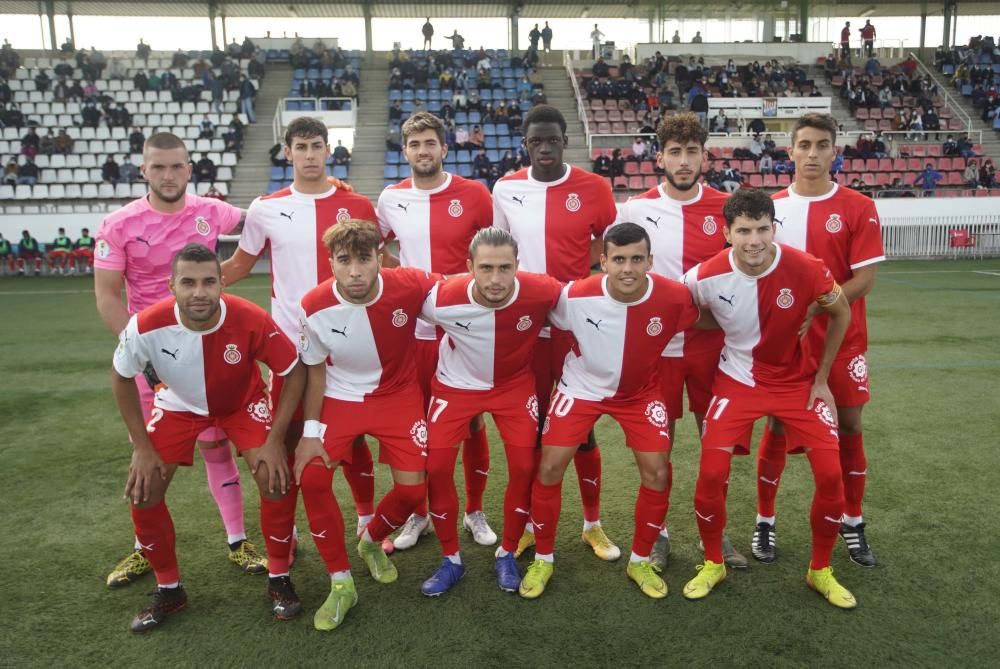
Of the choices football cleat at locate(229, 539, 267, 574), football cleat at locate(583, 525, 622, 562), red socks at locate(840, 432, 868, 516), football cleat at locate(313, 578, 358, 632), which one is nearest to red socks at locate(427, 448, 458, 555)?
football cleat at locate(313, 578, 358, 632)

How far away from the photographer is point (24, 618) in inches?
122

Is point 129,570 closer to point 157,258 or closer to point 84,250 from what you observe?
point 157,258

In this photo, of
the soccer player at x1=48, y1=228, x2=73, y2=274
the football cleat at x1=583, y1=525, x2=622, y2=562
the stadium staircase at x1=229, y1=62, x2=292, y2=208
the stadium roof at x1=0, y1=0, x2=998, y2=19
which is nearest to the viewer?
the football cleat at x1=583, y1=525, x2=622, y2=562

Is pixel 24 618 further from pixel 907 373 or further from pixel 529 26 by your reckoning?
pixel 529 26

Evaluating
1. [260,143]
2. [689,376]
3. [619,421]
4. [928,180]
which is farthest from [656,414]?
[260,143]

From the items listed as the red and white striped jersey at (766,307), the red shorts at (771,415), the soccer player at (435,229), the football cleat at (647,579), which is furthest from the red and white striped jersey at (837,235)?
the soccer player at (435,229)

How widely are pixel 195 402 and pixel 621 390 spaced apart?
1936mm

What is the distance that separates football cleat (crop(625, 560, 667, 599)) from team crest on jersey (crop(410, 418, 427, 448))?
111 cm

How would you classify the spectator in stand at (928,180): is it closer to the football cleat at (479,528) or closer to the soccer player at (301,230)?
the football cleat at (479,528)

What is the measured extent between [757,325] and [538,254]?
116 cm

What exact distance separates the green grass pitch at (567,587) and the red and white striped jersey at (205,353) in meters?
0.91

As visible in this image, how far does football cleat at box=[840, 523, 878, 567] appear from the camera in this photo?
11.4 ft

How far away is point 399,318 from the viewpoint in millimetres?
3391

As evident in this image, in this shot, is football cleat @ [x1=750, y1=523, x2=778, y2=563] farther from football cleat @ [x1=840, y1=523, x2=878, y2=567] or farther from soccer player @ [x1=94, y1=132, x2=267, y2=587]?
soccer player @ [x1=94, y1=132, x2=267, y2=587]
